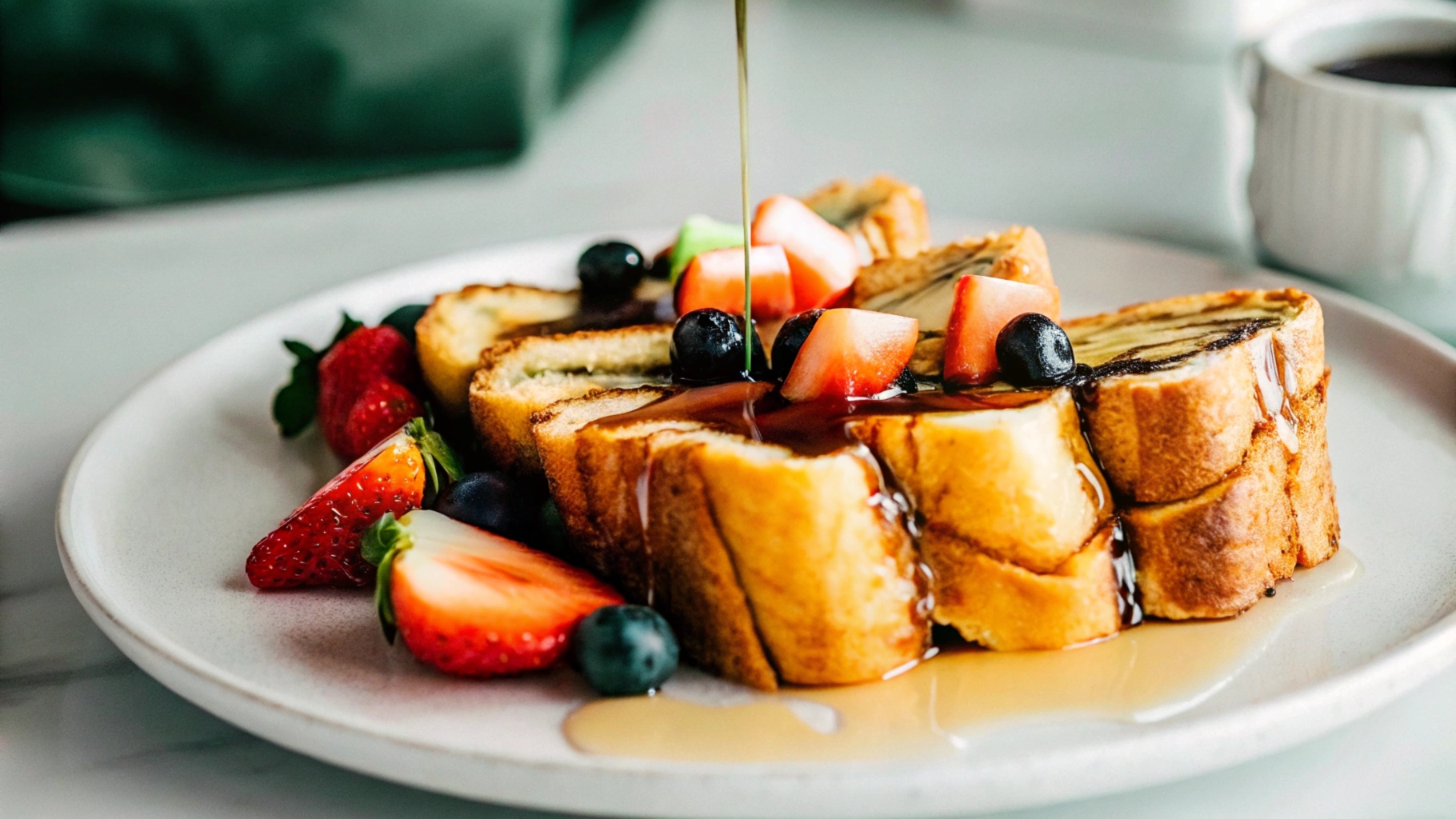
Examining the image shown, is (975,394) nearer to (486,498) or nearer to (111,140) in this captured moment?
(486,498)

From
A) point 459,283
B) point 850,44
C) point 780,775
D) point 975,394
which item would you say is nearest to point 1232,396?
point 975,394

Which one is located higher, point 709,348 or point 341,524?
point 709,348

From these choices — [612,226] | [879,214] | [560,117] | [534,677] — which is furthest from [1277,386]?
[560,117]

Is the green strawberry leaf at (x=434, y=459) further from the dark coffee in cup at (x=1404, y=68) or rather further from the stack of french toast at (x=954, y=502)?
the dark coffee in cup at (x=1404, y=68)

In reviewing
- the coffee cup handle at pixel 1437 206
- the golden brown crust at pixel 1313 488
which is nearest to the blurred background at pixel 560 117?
the coffee cup handle at pixel 1437 206

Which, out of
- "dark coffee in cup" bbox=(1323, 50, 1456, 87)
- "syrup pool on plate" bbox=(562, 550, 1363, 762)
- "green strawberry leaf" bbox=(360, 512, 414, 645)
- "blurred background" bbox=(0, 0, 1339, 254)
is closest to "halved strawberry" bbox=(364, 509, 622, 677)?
"green strawberry leaf" bbox=(360, 512, 414, 645)

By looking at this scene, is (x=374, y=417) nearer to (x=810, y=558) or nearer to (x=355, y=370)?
(x=355, y=370)
